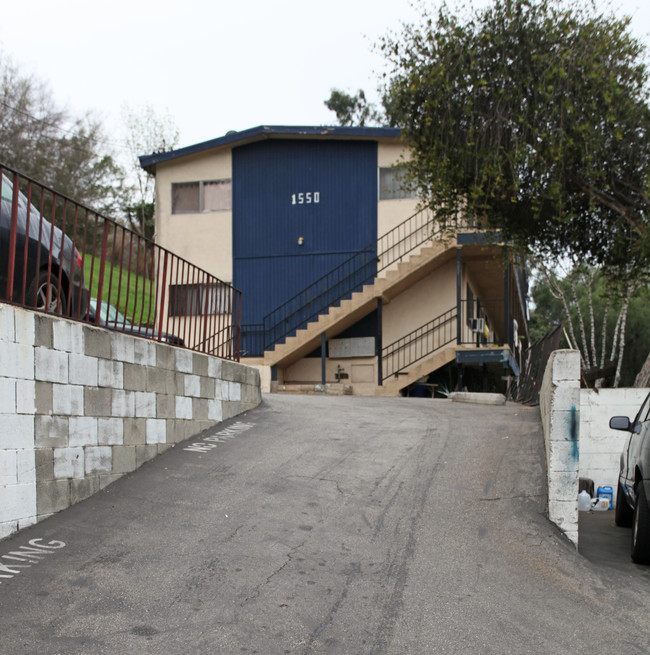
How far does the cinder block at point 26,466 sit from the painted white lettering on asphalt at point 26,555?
459 mm

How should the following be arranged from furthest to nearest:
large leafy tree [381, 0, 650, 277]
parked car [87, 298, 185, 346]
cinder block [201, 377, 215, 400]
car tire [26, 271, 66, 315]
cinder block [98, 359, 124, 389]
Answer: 1. large leafy tree [381, 0, 650, 277]
2. cinder block [201, 377, 215, 400]
3. parked car [87, 298, 185, 346]
4. cinder block [98, 359, 124, 389]
5. car tire [26, 271, 66, 315]

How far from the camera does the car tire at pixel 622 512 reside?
7.84 metres

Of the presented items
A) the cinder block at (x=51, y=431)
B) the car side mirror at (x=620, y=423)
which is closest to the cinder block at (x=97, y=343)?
the cinder block at (x=51, y=431)

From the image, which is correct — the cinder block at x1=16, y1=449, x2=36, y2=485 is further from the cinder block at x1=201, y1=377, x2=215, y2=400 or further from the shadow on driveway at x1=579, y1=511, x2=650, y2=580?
the shadow on driveway at x1=579, y1=511, x2=650, y2=580

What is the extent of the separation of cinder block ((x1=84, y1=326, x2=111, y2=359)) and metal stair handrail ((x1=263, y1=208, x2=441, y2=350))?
13717 mm

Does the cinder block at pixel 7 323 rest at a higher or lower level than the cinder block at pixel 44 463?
higher

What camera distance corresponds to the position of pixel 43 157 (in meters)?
30.4

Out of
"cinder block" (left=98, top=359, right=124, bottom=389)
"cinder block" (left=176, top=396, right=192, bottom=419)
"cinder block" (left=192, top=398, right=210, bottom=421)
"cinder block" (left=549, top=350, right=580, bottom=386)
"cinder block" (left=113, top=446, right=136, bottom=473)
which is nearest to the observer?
"cinder block" (left=549, top=350, right=580, bottom=386)

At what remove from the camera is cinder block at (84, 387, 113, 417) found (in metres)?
6.29

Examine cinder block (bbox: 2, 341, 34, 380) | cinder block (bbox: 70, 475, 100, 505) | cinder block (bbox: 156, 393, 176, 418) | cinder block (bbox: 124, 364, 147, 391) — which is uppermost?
cinder block (bbox: 2, 341, 34, 380)

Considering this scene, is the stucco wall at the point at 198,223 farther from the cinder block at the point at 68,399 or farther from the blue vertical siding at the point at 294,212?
the cinder block at the point at 68,399

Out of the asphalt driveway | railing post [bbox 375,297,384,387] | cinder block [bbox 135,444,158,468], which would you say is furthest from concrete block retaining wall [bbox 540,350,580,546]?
railing post [bbox 375,297,384,387]

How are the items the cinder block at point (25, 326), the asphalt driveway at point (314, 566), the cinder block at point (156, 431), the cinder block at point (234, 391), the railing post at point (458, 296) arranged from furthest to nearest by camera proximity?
1. the railing post at point (458, 296)
2. the cinder block at point (234, 391)
3. the cinder block at point (156, 431)
4. the cinder block at point (25, 326)
5. the asphalt driveway at point (314, 566)

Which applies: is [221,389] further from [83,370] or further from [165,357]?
[83,370]
